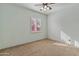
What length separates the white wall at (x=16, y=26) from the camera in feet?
6.61

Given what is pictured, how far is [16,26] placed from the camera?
206 centimetres

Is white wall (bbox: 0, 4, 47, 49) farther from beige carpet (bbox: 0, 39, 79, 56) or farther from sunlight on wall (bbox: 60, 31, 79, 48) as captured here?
sunlight on wall (bbox: 60, 31, 79, 48)

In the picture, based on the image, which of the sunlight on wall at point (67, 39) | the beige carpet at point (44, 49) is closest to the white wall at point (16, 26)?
the beige carpet at point (44, 49)

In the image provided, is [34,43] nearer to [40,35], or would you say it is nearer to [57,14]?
[40,35]

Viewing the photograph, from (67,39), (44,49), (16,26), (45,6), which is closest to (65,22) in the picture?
(67,39)

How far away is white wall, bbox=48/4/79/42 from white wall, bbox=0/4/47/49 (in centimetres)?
13

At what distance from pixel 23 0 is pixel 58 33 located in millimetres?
861

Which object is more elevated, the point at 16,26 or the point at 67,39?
the point at 16,26

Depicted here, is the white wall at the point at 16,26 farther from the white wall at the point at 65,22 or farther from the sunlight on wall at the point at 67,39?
the sunlight on wall at the point at 67,39

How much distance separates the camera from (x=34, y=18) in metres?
2.12

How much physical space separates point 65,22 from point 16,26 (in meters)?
0.88

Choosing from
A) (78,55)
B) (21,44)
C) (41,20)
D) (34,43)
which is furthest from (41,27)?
(78,55)

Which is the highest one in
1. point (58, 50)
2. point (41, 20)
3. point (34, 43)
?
point (41, 20)

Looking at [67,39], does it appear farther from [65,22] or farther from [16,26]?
[16,26]
